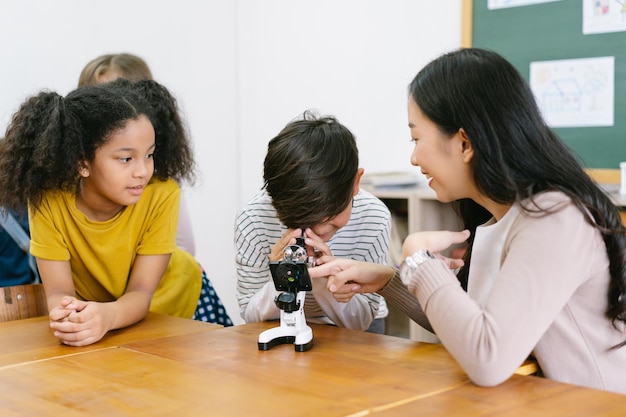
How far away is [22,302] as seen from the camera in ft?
6.70

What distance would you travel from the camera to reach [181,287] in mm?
2324

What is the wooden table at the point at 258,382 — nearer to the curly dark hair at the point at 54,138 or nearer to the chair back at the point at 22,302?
the chair back at the point at 22,302

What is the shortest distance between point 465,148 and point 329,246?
708 mm

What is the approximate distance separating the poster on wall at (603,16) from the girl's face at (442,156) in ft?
6.52

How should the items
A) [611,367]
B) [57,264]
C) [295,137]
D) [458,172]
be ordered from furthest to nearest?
[57,264] → [295,137] → [458,172] → [611,367]

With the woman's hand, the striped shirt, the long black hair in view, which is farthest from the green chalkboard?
the long black hair

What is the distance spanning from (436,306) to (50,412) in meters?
0.62

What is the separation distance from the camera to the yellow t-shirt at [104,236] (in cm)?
200

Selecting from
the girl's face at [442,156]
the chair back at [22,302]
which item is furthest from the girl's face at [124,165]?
the girl's face at [442,156]

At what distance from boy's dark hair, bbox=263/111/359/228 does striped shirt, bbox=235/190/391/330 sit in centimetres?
19

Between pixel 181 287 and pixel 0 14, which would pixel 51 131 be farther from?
pixel 0 14

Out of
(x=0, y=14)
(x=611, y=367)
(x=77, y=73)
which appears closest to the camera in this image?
(x=611, y=367)

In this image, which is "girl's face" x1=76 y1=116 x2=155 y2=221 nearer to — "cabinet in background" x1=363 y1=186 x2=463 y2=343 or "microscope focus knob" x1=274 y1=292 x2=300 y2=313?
"microscope focus knob" x1=274 y1=292 x2=300 y2=313

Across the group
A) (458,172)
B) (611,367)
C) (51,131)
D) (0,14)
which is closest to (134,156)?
(51,131)
